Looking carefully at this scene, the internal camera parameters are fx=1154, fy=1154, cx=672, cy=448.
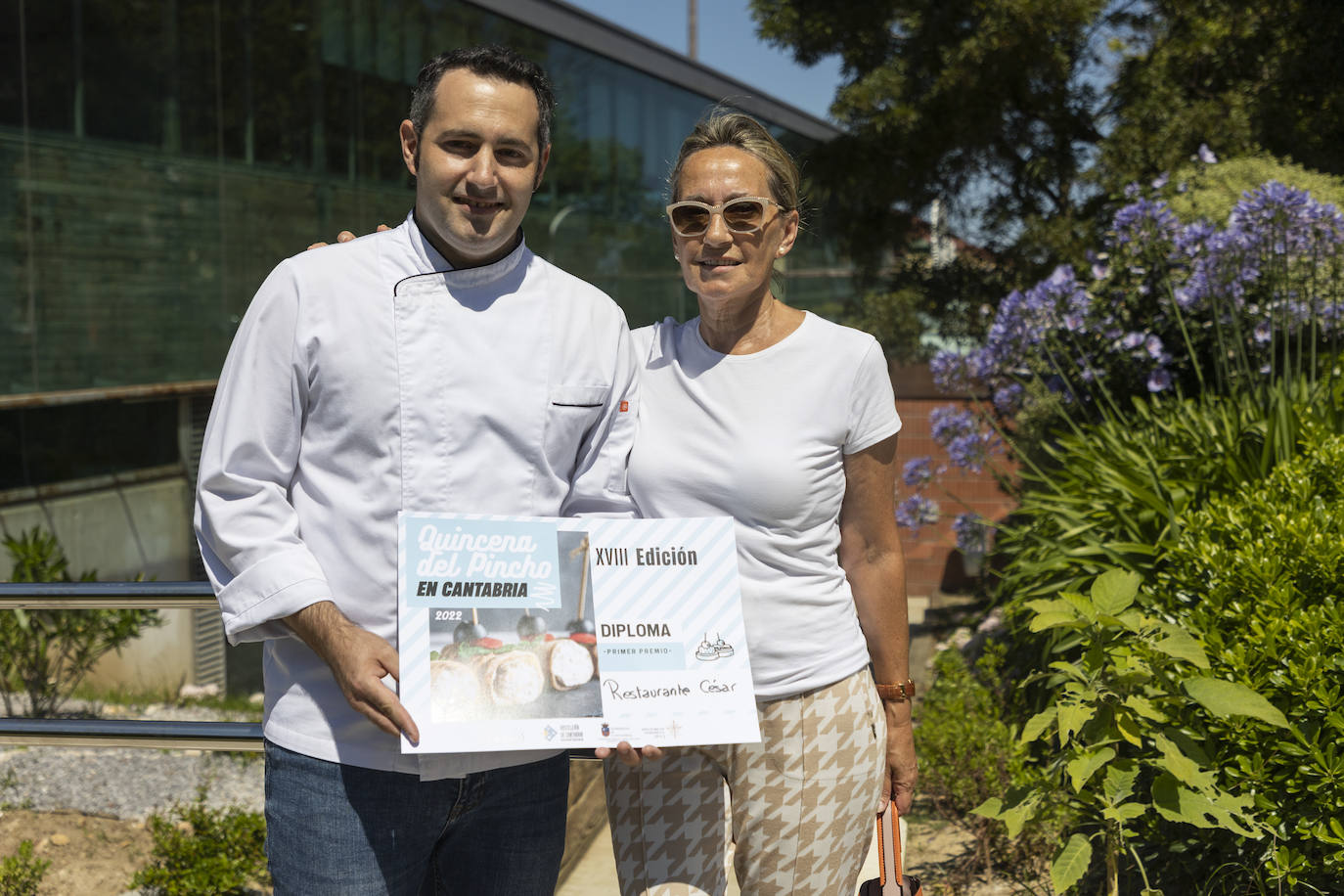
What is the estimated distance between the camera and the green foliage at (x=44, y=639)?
5973 mm

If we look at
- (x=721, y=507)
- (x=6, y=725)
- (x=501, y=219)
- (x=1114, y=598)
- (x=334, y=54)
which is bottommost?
(x=6, y=725)

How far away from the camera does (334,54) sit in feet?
33.8

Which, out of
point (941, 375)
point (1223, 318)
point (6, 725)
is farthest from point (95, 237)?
point (1223, 318)

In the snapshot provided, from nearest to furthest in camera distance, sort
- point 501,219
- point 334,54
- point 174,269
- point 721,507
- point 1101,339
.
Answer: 1. point 501,219
2. point 721,507
3. point 1101,339
4. point 174,269
5. point 334,54

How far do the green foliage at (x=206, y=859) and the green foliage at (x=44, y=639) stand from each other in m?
2.97

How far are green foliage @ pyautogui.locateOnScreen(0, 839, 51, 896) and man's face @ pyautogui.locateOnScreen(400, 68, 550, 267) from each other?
2.33 meters

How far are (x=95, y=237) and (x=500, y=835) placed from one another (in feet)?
25.6

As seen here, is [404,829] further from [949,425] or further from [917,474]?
[917,474]

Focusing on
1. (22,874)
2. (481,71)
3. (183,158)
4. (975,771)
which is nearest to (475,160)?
(481,71)

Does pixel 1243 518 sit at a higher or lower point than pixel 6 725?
higher

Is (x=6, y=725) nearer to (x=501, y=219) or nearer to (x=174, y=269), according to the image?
(x=501, y=219)

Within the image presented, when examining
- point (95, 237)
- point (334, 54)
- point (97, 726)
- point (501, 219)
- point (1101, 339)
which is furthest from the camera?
point (334, 54)

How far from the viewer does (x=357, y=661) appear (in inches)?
65.3

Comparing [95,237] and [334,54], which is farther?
[334,54]
